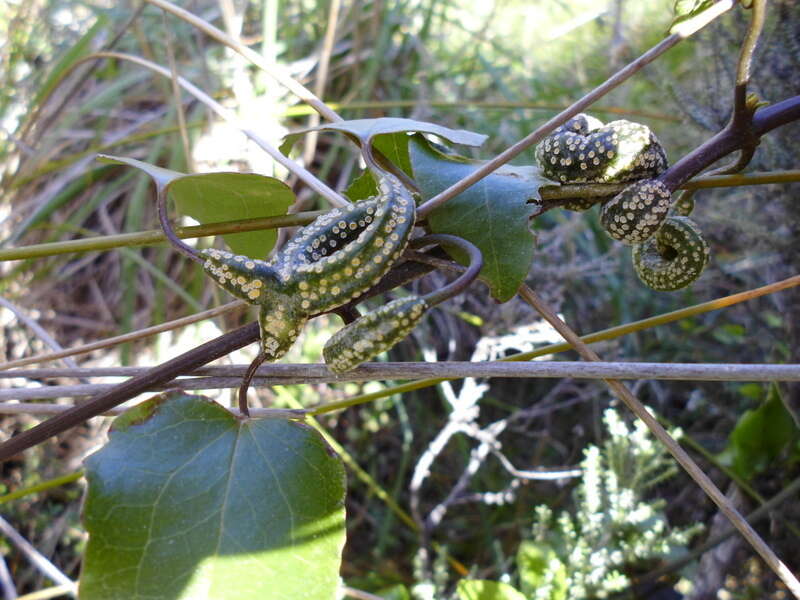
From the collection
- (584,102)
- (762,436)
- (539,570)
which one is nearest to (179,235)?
(584,102)

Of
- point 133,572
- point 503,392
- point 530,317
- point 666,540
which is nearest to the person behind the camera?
point 133,572

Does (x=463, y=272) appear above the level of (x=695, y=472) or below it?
above

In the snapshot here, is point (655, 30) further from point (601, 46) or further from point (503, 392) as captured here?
point (503, 392)

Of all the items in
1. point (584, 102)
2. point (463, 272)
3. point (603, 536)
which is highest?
point (584, 102)

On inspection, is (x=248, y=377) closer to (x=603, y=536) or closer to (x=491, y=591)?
(x=491, y=591)

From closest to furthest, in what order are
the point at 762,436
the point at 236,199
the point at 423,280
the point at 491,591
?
the point at 236,199 → the point at 491,591 → the point at 762,436 → the point at 423,280

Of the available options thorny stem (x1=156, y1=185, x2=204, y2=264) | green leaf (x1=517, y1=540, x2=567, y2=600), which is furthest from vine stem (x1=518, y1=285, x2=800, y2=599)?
green leaf (x1=517, y1=540, x2=567, y2=600)

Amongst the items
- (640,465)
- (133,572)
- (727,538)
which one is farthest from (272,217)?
(727,538)

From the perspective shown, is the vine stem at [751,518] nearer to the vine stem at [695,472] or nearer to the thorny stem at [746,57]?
the vine stem at [695,472]
